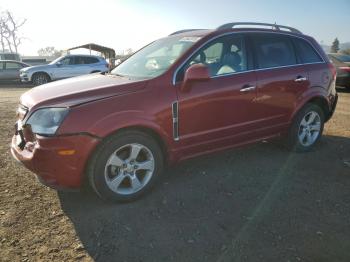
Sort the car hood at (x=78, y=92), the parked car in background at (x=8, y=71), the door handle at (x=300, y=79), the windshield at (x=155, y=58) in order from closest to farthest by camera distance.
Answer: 1. the car hood at (x=78, y=92)
2. the windshield at (x=155, y=58)
3. the door handle at (x=300, y=79)
4. the parked car in background at (x=8, y=71)

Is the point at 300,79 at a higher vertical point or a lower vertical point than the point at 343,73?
higher

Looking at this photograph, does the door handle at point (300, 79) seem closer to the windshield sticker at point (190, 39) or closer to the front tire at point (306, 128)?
the front tire at point (306, 128)

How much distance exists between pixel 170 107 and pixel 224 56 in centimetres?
118

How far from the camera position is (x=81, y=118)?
3.35 meters

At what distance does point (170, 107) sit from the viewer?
3.85 metres

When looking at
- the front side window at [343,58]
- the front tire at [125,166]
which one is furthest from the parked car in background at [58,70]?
the front tire at [125,166]

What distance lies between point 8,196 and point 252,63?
131 inches

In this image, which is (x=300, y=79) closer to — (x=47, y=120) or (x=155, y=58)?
(x=155, y=58)

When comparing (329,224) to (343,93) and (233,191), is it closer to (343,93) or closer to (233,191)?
(233,191)

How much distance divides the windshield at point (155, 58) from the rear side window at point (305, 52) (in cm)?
181

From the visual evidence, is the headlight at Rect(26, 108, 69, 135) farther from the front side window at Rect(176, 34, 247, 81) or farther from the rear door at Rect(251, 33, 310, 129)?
the rear door at Rect(251, 33, 310, 129)

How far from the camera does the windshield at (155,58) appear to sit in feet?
13.8

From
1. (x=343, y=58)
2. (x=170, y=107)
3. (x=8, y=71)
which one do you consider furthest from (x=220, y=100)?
(x=8, y=71)

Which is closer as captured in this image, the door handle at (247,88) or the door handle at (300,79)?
the door handle at (247,88)
